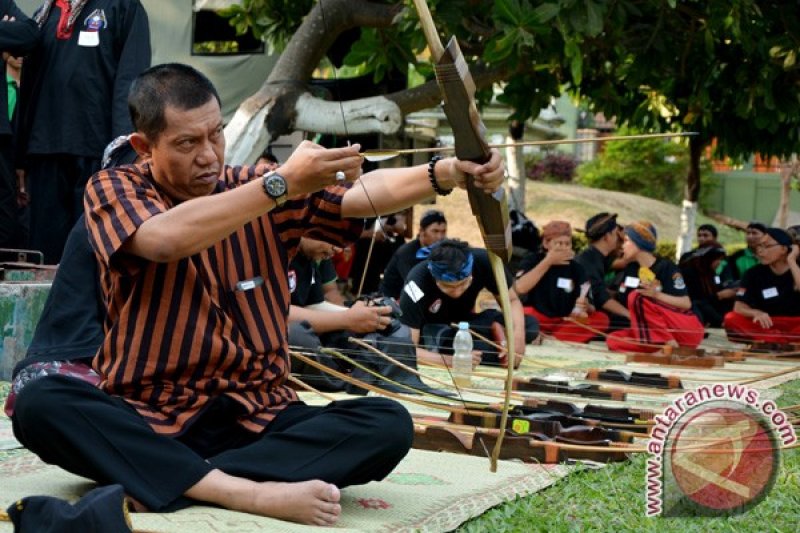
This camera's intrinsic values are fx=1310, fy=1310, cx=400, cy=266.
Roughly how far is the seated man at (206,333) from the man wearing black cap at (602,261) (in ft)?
23.7

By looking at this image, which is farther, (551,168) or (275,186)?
(551,168)

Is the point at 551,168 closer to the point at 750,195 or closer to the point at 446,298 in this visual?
the point at 750,195

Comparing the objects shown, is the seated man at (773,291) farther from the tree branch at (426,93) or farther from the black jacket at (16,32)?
the black jacket at (16,32)

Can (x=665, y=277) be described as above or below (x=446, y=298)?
below

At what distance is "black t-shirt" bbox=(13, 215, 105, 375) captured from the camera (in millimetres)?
4023

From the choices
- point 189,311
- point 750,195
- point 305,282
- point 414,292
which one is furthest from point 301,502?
point 750,195

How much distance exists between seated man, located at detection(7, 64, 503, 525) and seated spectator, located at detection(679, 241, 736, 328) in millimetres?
9497

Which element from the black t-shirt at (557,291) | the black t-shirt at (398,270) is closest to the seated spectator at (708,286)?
the black t-shirt at (557,291)

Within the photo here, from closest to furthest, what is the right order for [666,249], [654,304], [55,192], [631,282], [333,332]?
[333,332]
[55,192]
[654,304]
[631,282]
[666,249]

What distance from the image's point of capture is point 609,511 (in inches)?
138

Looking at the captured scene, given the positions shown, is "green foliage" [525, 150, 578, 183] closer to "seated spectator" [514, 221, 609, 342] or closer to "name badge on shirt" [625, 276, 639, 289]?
"seated spectator" [514, 221, 609, 342]

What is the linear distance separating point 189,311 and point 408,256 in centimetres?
574

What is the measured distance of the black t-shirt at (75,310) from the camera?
4023mm

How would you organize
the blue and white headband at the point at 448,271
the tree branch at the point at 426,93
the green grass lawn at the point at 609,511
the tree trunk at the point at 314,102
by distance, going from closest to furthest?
1. the green grass lawn at the point at 609,511
2. the blue and white headband at the point at 448,271
3. the tree trunk at the point at 314,102
4. the tree branch at the point at 426,93
